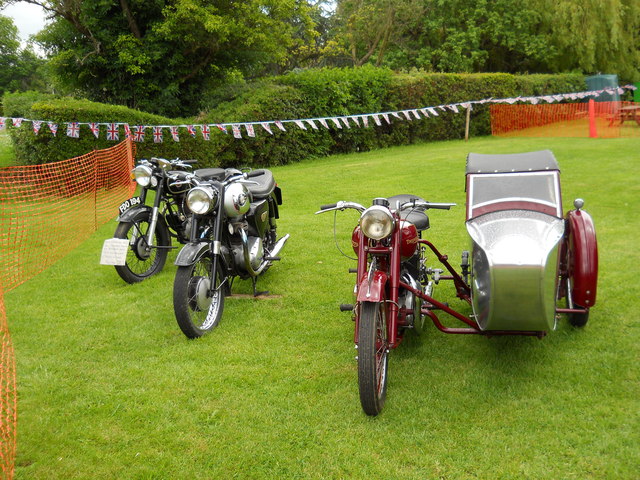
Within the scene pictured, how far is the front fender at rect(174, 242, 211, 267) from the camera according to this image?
4395mm

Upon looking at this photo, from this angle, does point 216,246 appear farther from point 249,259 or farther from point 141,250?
point 141,250

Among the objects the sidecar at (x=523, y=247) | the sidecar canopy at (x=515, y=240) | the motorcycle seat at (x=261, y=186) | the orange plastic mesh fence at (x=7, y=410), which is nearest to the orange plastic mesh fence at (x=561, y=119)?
the motorcycle seat at (x=261, y=186)

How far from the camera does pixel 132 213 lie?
583cm

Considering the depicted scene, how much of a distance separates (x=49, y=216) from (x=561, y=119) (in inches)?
746

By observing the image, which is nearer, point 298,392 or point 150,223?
point 298,392

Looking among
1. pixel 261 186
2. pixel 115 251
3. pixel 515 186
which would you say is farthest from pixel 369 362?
pixel 115 251

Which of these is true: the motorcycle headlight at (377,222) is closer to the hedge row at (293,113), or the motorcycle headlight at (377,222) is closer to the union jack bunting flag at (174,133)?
the union jack bunting flag at (174,133)

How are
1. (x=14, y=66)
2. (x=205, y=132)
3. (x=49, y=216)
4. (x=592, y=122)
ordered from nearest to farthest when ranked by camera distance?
1. (x=49, y=216)
2. (x=205, y=132)
3. (x=592, y=122)
4. (x=14, y=66)

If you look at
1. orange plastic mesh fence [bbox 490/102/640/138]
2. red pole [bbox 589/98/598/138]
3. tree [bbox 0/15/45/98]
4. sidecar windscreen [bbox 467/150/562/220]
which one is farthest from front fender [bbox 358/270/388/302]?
tree [bbox 0/15/45/98]

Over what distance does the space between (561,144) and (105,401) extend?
15924 millimetres

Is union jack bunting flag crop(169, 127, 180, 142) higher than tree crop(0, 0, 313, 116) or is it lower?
lower

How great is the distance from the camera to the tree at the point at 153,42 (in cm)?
1560

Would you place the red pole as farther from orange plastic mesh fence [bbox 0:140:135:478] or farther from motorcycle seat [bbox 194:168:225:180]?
motorcycle seat [bbox 194:168:225:180]

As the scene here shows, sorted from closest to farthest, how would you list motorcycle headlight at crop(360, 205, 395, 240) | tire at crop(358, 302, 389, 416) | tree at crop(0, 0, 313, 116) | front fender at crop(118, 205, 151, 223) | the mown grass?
the mown grass < tire at crop(358, 302, 389, 416) < motorcycle headlight at crop(360, 205, 395, 240) < front fender at crop(118, 205, 151, 223) < tree at crop(0, 0, 313, 116)
